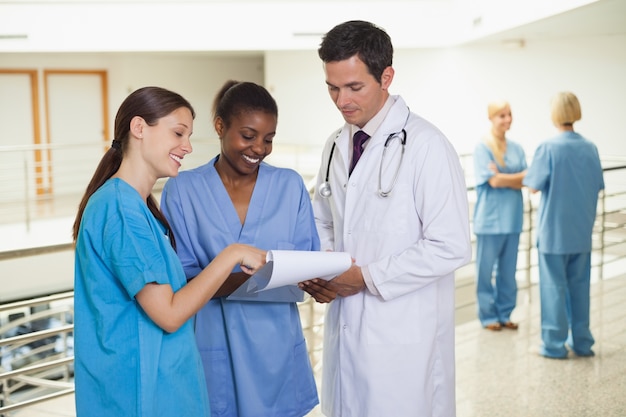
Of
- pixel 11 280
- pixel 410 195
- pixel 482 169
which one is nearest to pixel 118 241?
pixel 410 195

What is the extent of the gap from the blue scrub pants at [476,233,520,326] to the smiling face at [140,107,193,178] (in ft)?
10.0

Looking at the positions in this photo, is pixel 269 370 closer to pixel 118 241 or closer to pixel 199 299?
pixel 199 299

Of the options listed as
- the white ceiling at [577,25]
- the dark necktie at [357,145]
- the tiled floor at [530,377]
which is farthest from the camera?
the white ceiling at [577,25]

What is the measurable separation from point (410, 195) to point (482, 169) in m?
2.50

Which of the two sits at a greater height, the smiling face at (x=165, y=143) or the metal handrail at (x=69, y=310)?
the smiling face at (x=165, y=143)

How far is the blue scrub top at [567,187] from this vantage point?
359 cm

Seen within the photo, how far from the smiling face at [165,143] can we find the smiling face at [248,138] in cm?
28

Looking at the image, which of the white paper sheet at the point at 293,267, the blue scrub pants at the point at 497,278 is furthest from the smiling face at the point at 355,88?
the blue scrub pants at the point at 497,278

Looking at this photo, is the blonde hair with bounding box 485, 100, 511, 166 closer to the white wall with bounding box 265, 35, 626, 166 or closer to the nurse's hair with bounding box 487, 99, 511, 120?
the nurse's hair with bounding box 487, 99, 511, 120

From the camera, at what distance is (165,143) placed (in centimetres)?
139

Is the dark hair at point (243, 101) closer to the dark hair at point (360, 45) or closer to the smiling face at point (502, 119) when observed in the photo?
the dark hair at point (360, 45)

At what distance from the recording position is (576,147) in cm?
357

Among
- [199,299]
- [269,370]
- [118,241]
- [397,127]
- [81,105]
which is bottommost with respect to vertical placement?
[269,370]

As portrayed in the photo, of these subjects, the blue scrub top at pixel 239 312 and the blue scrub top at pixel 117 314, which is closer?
the blue scrub top at pixel 117 314
